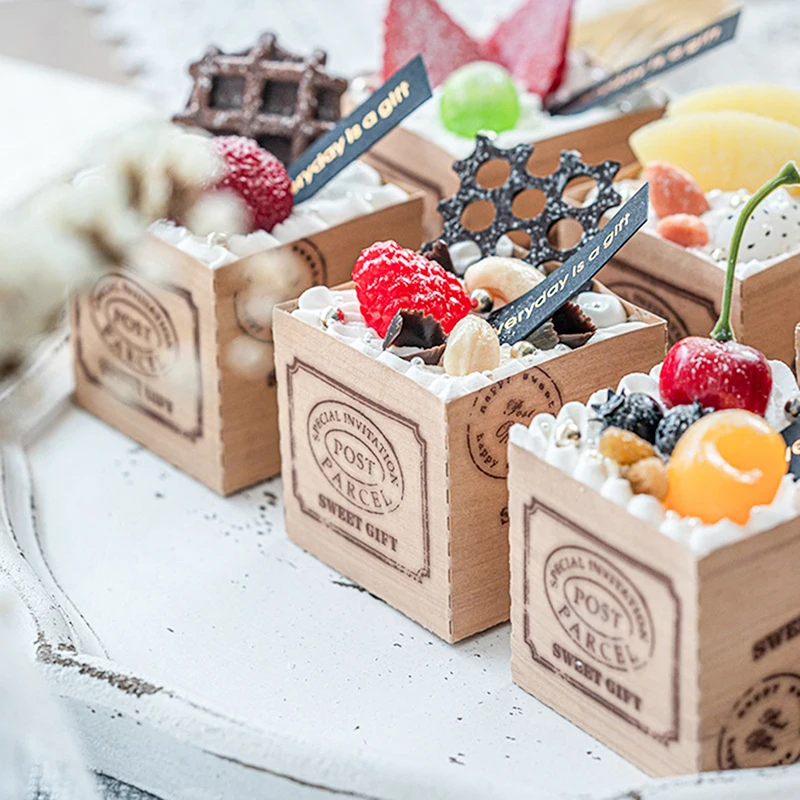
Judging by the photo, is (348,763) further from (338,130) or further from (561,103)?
(561,103)

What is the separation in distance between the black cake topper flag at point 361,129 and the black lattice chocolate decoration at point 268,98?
3.8 inches

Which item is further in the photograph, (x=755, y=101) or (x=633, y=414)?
(x=755, y=101)

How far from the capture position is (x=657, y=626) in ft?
3.52

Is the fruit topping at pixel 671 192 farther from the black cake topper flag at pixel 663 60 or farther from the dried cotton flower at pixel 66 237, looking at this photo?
the dried cotton flower at pixel 66 237

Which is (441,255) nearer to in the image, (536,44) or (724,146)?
(724,146)

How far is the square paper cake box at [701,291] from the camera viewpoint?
1.47m

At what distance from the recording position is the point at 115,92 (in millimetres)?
2646

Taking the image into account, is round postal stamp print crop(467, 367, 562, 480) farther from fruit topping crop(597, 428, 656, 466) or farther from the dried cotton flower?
the dried cotton flower

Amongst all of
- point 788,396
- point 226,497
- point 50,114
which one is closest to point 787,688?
point 788,396

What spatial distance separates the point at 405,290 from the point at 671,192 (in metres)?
0.40

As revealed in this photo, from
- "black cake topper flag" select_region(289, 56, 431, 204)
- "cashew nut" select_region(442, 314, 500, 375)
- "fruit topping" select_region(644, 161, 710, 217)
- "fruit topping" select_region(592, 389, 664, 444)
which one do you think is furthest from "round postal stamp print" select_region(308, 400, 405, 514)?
"fruit topping" select_region(644, 161, 710, 217)

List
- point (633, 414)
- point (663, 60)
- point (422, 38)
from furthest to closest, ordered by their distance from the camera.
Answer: point (422, 38)
point (663, 60)
point (633, 414)

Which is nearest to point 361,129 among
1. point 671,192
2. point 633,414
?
point 671,192

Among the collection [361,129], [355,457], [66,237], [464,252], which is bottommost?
[355,457]
